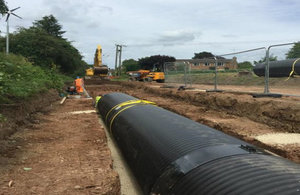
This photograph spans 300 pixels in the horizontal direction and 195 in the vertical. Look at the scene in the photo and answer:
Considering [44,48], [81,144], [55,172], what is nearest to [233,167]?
[55,172]

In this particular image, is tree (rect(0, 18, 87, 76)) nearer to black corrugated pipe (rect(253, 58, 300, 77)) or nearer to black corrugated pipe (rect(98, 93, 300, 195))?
black corrugated pipe (rect(253, 58, 300, 77))

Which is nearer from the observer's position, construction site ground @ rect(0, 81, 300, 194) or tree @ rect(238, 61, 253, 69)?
construction site ground @ rect(0, 81, 300, 194)

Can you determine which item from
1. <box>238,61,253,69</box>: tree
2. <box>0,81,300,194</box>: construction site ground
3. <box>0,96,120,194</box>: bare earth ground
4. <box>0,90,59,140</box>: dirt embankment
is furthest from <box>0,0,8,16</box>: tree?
<box>238,61,253,69</box>: tree

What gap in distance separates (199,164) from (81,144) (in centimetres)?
332

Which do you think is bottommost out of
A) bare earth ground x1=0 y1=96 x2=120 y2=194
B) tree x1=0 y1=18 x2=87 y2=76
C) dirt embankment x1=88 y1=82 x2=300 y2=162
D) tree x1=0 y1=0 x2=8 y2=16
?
bare earth ground x1=0 y1=96 x2=120 y2=194

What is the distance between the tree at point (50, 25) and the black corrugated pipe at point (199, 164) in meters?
50.0

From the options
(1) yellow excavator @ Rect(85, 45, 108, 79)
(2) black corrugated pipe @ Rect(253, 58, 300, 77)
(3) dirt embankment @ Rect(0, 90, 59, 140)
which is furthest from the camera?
(1) yellow excavator @ Rect(85, 45, 108, 79)

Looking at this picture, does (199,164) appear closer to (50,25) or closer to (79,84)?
(79,84)

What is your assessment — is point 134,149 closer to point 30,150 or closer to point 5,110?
point 30,150

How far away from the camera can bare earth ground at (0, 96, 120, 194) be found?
3.07 m

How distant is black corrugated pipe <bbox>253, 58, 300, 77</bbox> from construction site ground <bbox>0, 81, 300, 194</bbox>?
3118 millimetres

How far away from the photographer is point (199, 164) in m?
2.23

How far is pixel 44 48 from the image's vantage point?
30859 millimetres

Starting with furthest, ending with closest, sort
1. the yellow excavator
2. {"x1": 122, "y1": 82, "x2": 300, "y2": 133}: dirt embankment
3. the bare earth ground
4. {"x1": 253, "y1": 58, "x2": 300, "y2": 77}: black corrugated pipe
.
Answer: the yellow excavator, {"x1": 253, "y1": 58, "x2": 300, "y2": 77}: black corrugated pipe, {"x1": 122, "y1": 82, "x2": 300, "y2": 133}: dirt embankment, the bare earth ground
